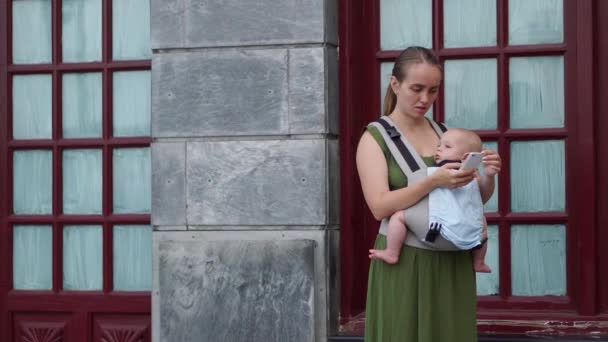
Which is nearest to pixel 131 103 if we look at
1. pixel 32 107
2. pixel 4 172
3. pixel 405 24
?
pixel 32 107

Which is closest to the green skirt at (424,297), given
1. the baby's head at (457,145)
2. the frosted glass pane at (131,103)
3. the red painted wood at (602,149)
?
the baby's head at (457,145)

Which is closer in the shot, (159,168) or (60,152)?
(159,168)

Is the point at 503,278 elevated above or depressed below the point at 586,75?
below

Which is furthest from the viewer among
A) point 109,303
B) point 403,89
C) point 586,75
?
point 109,303

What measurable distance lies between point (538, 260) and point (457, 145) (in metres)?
2.16

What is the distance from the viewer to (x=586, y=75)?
7.20 m

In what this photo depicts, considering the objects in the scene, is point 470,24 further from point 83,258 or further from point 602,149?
point 83,258

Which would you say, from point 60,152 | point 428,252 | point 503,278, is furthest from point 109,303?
point 428,252

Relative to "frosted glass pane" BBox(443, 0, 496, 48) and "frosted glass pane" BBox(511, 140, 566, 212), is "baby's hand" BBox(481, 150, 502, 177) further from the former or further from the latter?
"frosted glass pane" BBox(443, 0, 496, 48)

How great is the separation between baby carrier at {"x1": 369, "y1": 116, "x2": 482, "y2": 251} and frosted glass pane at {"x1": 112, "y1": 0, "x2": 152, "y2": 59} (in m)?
2.73

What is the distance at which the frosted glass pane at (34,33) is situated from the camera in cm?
812

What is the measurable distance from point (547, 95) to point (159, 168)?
7.70ft

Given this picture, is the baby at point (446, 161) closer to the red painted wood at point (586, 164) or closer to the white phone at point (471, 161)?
the white phone at point (471, 161)

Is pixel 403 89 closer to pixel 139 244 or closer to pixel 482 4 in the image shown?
pixel 482 4
